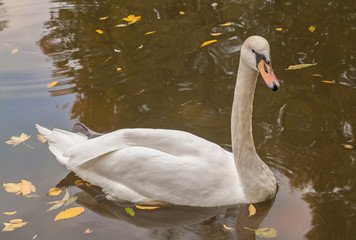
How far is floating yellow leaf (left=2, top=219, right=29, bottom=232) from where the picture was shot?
4246 mm

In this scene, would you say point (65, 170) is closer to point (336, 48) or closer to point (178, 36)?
point (178, 36)

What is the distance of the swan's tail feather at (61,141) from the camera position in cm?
483

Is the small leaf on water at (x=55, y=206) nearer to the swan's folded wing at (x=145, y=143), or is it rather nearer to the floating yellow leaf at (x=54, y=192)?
the floating yellow leaf at (x=54, y=192)

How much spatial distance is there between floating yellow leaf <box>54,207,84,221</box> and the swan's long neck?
4.81 feet

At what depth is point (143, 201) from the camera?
4355 millimetres

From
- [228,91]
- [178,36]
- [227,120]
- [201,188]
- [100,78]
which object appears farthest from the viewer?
[178,36]

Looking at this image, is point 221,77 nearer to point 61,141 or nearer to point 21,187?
point 61,141

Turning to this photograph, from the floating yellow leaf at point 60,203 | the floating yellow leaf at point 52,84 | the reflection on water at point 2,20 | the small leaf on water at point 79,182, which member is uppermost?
the reflection on water at point 2,20

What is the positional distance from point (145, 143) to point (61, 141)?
1040mm

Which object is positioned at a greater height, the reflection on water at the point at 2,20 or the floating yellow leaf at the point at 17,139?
the reflection on water at the point at 2,20

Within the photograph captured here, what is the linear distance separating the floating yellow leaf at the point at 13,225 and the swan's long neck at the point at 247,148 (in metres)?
1.93

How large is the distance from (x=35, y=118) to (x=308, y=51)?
3833 millimetres

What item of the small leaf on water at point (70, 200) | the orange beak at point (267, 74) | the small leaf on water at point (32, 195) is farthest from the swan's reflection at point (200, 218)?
the orange beak at point (267, 74)

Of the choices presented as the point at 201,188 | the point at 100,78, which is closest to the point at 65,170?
Result: the point at 201,188
